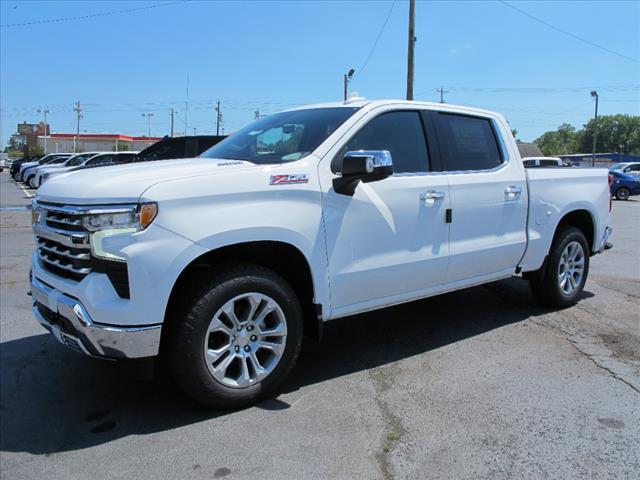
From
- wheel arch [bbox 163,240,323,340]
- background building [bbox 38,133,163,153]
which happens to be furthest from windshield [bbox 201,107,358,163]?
background building [bbox 38,133,163,153]

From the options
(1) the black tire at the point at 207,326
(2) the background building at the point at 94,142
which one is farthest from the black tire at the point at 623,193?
(2) the background building at the point at 94,142

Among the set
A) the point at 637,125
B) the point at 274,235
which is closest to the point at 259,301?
the point at 274,235

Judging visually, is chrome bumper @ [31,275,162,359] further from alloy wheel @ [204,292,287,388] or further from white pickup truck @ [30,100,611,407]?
alloy wheel @ [204,292,287,388]

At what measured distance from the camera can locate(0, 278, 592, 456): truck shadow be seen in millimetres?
3346

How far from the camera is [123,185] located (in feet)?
10.3

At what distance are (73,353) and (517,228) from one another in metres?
3.98

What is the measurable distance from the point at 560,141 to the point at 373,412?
498 ft

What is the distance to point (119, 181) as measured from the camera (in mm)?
3182

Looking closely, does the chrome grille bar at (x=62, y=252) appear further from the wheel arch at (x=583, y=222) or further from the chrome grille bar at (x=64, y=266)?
the wheel arch at (x=583, y=222)

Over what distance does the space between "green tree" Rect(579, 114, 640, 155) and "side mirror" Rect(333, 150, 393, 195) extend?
426ft

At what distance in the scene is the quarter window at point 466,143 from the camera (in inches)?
182

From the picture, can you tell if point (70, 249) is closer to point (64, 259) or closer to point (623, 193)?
point (64, 259)

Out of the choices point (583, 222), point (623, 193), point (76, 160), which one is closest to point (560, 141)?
point (623, 193)

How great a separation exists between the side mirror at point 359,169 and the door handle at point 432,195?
1.49 feet
